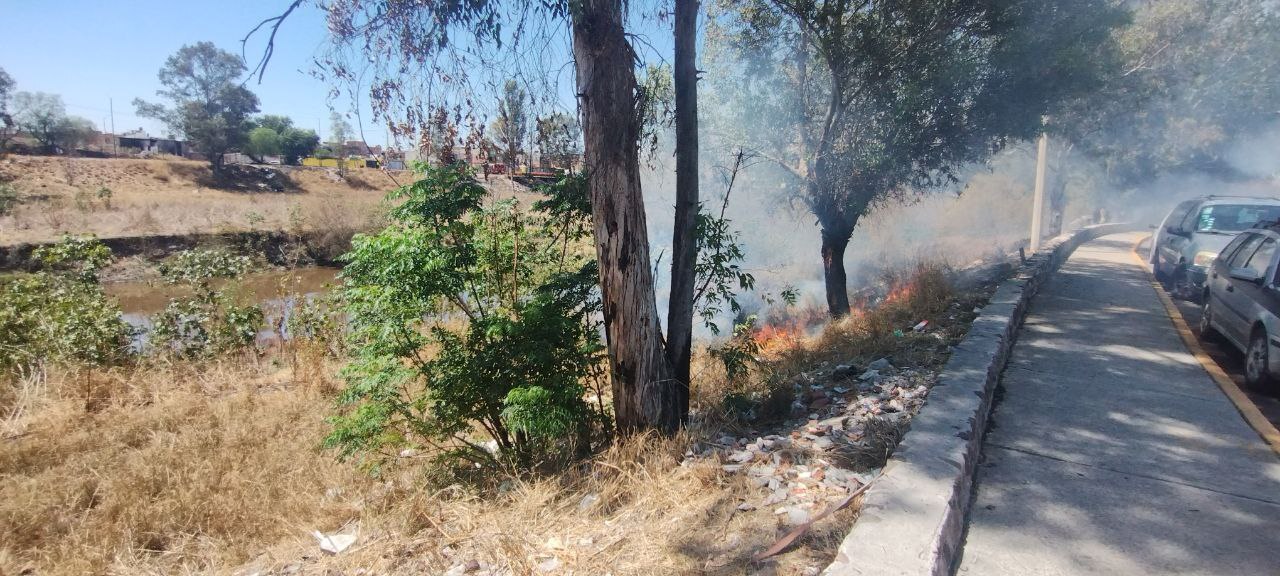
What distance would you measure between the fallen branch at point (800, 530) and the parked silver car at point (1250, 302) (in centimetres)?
427

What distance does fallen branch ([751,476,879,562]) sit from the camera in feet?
10.4

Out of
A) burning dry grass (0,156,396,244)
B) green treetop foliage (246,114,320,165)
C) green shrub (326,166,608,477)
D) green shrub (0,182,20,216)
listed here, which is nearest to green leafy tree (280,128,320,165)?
green treetop foliage (246,114,320,165)

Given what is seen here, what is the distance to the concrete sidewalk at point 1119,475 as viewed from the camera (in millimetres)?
3162

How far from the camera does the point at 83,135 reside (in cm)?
4772

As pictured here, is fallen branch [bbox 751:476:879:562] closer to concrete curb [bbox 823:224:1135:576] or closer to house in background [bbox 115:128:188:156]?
concrete curb [bbox 823:224:1135:576]

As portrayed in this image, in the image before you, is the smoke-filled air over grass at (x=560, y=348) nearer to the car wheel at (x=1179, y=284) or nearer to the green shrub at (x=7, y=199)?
the car wheel at (x=1179, y=284)

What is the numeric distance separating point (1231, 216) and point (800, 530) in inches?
479

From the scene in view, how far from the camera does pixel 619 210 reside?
4633mm

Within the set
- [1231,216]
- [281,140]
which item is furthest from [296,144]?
[1231,216]

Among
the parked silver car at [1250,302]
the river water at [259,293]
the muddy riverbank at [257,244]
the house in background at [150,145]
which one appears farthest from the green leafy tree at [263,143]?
the parked silver car at [1250,302]

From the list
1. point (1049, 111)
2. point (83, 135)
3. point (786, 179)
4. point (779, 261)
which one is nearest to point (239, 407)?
point (786, 179)

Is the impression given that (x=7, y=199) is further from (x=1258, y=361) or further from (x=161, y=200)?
(x=1258, y=361)

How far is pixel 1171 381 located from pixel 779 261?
1680 cm

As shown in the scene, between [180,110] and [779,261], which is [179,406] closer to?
[779,261]
